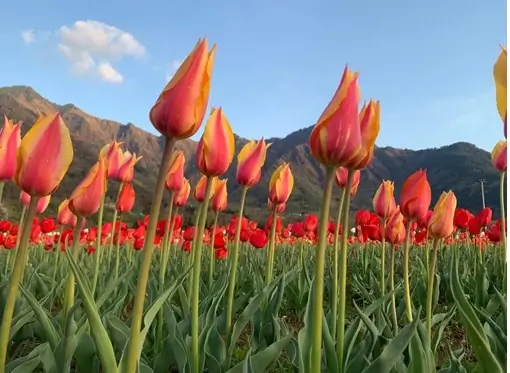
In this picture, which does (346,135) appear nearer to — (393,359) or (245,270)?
(393,359)

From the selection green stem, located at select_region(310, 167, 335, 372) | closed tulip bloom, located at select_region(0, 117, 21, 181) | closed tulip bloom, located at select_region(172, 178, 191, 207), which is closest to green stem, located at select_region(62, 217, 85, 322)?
closed tulip bloom, located at select_region(0, 117, 21, 181)

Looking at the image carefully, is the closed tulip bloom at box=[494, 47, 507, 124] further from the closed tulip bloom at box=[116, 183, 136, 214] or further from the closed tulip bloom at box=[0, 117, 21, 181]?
the closed tulip bloom at box=[116, 183, 136, 214]

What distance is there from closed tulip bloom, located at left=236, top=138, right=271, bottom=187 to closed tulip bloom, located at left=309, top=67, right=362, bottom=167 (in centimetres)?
104

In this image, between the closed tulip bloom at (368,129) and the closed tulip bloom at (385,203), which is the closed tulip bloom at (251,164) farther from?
the closed tulip bloom at (368,129)

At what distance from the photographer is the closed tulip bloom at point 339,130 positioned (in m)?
1.37

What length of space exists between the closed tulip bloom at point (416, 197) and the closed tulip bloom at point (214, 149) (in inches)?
30.6

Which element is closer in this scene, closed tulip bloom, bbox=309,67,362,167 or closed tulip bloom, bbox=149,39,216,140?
closed tulip bloom, bbox=149,39,216,140

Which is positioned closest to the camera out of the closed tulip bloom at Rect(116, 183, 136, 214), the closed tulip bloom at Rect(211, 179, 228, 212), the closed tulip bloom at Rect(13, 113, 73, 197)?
the closed tulip bloom at Rect(13, 113, 73, 197)

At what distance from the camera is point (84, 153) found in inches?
6009

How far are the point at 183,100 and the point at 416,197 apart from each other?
1.25m

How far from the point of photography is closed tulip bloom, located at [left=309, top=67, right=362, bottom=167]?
137cm

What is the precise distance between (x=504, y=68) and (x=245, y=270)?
3.86 m

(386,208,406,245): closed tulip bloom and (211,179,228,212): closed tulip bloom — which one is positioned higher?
(211,179,228,212): closed tulip bloom

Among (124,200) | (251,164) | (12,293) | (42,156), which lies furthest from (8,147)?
(124,200)
